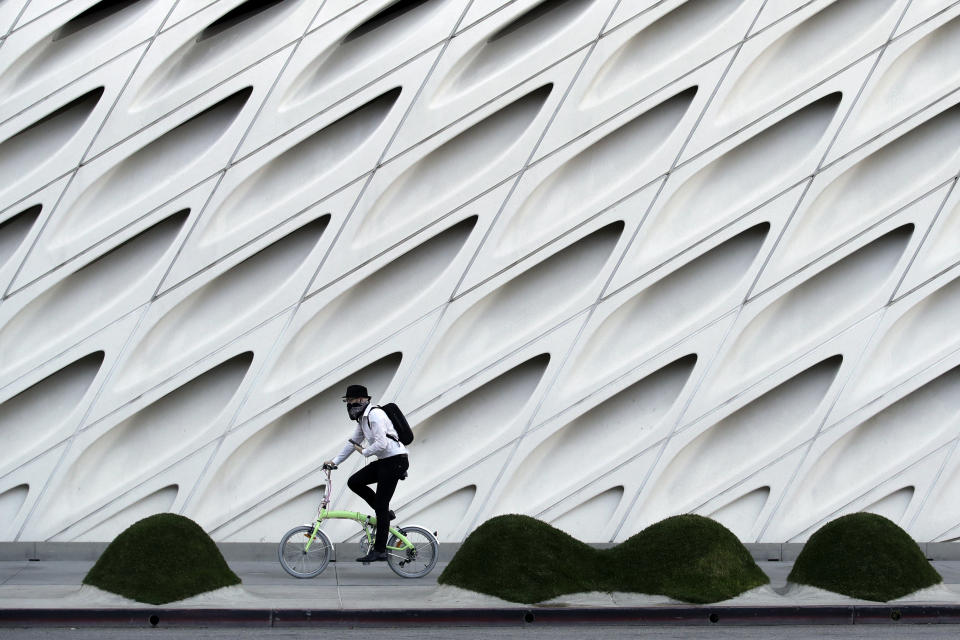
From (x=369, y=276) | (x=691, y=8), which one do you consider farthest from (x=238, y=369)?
(x=691, y=8)

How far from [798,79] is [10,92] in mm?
9885

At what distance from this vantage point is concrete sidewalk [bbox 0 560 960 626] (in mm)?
11133

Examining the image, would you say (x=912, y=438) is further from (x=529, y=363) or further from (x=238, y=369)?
(x=238, y=369)

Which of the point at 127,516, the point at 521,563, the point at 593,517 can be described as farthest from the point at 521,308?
the point at 127,516

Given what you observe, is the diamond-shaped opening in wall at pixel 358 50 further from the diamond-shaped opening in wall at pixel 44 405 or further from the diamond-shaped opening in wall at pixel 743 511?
the diamond-shaped opening in wall at pixel 743 511

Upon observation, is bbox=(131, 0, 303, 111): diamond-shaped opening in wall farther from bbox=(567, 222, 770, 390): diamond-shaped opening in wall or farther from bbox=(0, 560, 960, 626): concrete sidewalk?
bbox=(0, 560, 960, 626): concrete sidewalk

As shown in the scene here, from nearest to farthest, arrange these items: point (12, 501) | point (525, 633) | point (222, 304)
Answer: point (525, 633) → point (12, 501) → point (222, 304)

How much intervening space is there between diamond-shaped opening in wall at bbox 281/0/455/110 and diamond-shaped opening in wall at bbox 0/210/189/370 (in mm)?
2175

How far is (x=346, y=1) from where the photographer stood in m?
16.5

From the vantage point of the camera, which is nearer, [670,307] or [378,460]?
[378,460]

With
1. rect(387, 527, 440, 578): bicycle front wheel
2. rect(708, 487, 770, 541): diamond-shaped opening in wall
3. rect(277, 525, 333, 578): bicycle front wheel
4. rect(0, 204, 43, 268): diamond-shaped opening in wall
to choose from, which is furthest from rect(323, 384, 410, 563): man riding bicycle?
rect(0, 204, 43, 268): diamond-shaped opening in wall

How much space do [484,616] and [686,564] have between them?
1984 millimetres

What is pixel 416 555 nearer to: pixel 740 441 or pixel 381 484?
pixel 381 484

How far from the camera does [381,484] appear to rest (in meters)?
13.8
